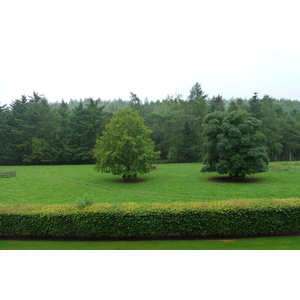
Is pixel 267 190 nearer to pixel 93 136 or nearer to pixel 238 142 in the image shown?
pixel 238 142

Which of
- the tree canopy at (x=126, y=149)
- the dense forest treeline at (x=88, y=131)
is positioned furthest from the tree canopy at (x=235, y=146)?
the dense forest treeline at (x=88, y=131)

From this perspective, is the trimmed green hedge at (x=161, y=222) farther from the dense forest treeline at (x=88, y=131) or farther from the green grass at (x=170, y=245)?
the dense forest treeline at (x=88, y=131)

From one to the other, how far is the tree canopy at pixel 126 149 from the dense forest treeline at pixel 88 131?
92.6 feet

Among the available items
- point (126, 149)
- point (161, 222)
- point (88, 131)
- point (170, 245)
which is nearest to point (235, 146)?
point (126, 149)

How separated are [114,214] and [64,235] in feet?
8.55

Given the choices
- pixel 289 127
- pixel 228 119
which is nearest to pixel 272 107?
pixel 289 127

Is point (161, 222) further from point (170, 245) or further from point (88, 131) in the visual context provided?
point (88, 131)

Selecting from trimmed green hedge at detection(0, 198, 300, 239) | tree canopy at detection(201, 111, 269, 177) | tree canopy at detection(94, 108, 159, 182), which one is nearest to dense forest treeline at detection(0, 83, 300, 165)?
tree canopy at detection(94, 108, 159, 182)

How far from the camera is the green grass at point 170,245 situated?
→ 374 inches

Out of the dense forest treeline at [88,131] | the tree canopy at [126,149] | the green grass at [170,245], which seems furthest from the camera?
the dense forest treeline at [88,131]

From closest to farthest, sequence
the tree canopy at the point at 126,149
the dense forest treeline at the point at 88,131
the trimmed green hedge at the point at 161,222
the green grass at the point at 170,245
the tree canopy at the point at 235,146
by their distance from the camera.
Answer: the green grass at the point at 170,245 → the trimmed green hedge at the point at 161,222 → the tree canopy at the point at 235,146 → the tree canopy at the point at 126,149 → the dense forest treeline at the point at 88,131

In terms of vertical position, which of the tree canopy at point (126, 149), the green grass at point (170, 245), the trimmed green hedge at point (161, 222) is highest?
the tree canopy at point (126, 149)

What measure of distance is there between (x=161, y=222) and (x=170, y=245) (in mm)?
1044

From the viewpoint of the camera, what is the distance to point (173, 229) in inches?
412
